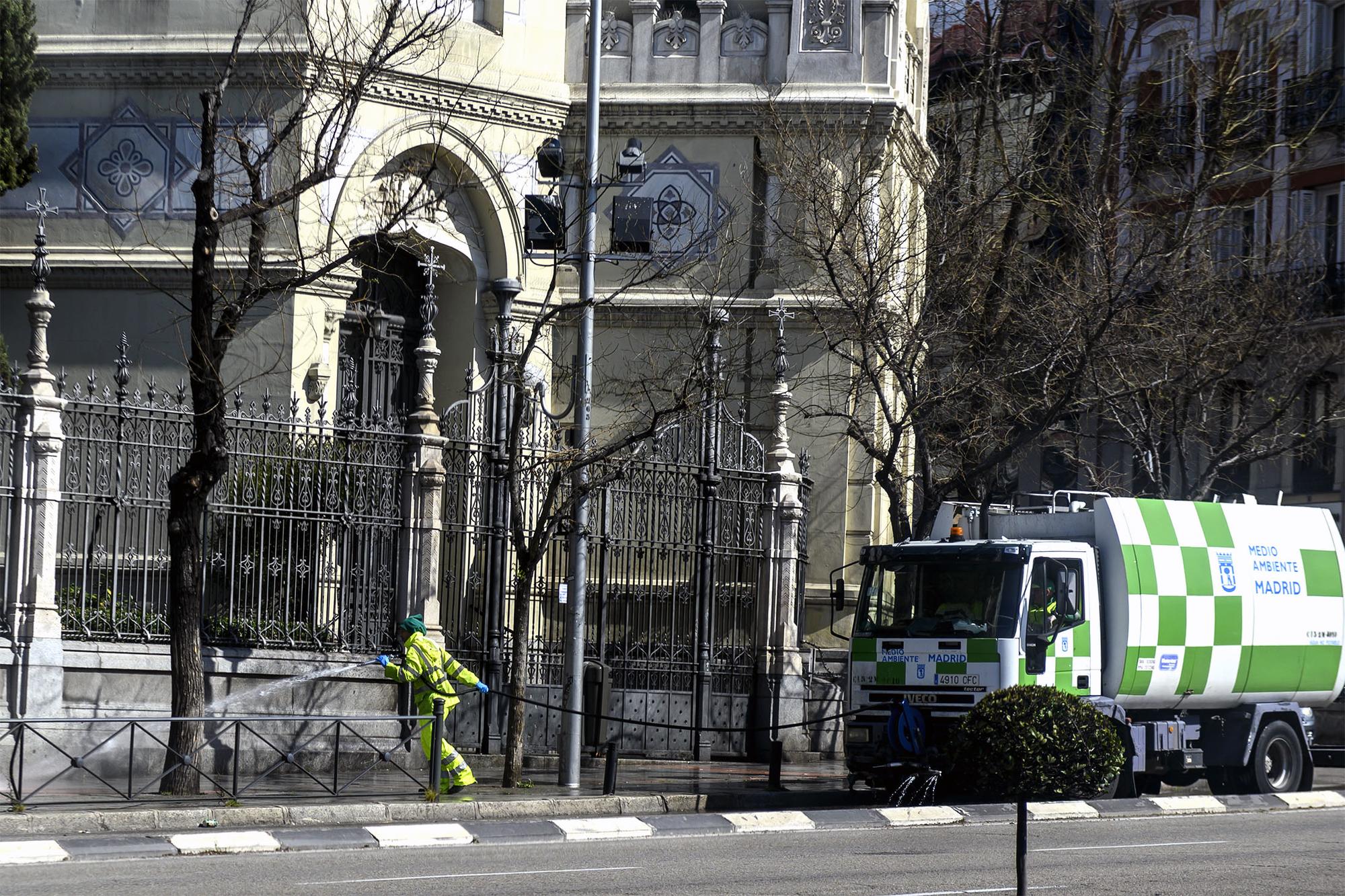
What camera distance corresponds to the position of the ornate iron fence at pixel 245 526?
17.0 metres

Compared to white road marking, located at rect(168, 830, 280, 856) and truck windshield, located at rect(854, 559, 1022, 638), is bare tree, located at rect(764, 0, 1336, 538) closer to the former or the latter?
truck windshield, located at rect(854, 559, 1022, 638)

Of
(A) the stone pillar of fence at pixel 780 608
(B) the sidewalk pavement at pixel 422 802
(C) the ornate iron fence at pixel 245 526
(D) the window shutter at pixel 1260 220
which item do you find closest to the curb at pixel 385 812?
(B) the sidewalk pavement at pixel 422 802

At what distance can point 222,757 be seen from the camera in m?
16.4

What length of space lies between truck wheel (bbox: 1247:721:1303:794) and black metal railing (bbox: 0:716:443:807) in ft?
30.0

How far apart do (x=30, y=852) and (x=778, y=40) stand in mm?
17314

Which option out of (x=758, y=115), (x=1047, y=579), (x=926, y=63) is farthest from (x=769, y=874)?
(x=926, y=63)

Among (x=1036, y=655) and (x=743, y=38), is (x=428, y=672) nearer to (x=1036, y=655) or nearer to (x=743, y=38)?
(x=1036, y=655)

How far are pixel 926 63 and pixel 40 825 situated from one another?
823 inches

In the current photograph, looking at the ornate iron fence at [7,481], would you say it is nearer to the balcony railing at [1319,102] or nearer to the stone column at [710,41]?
the stone column at [710,41]

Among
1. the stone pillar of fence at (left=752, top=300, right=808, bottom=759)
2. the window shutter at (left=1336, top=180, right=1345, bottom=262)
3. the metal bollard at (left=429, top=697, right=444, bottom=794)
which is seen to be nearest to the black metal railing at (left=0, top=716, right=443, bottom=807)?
the metal bollard at (left=429, top=697, right=444, bottom=794)

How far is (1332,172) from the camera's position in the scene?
1419 inches

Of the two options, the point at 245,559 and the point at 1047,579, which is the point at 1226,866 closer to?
the point at 1047,579

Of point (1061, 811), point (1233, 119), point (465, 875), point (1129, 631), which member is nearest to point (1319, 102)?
point (1233, 119)

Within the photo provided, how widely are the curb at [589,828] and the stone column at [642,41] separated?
1295cm
